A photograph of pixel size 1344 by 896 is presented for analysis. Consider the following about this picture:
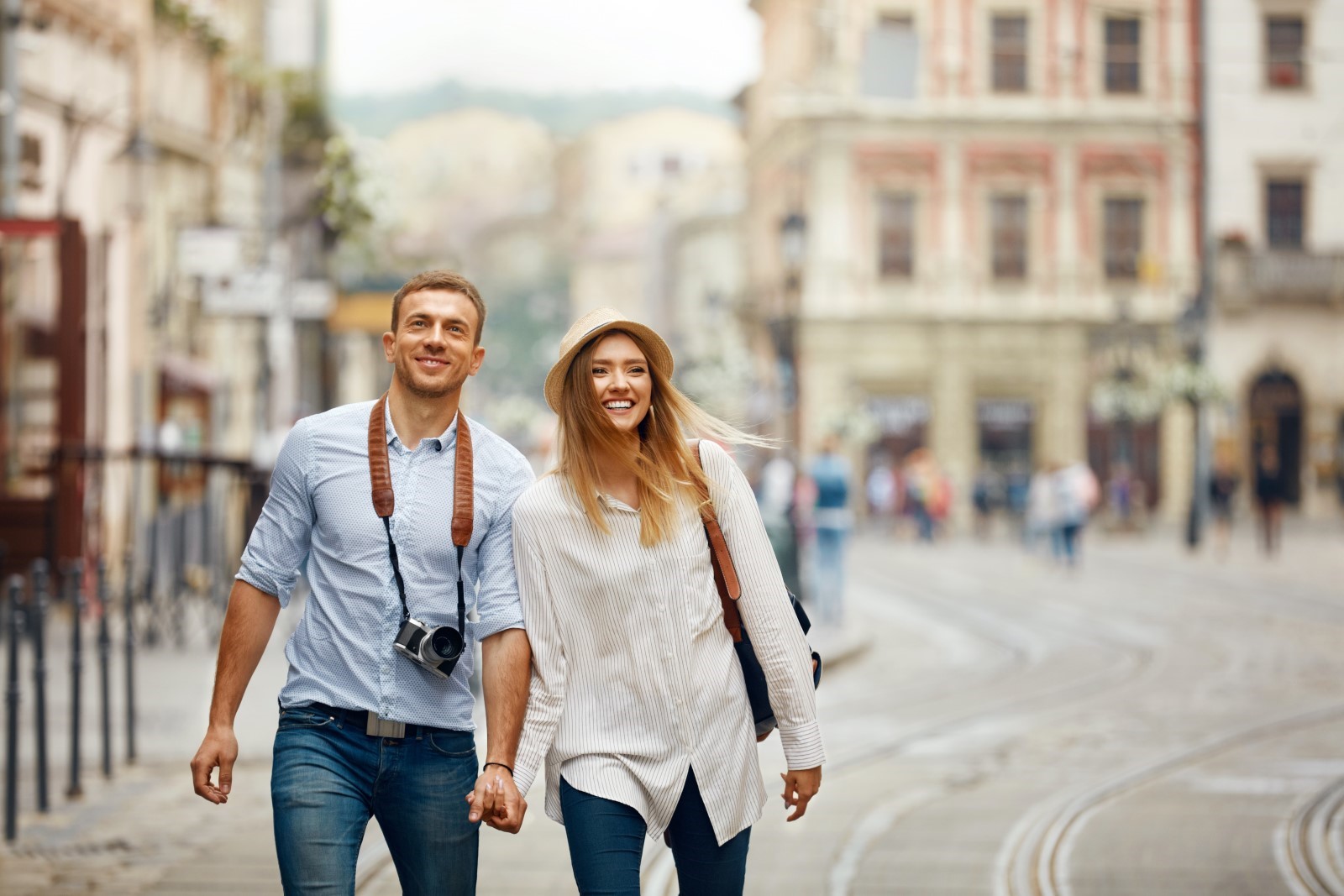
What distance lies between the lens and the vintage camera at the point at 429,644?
148 inches

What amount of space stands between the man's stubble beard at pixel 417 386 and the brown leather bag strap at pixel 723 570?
53 cm

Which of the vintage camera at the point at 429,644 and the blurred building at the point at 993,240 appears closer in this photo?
the vintage camera at the point at 429,644

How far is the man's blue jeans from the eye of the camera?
12.2ft

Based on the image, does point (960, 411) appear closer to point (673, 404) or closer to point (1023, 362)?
point (1023, 362)

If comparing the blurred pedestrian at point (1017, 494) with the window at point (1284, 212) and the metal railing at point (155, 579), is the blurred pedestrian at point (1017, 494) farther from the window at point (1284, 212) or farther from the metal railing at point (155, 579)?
the metal railing at point (155, 579)

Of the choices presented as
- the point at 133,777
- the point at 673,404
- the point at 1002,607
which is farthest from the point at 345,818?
the point at 1002,607

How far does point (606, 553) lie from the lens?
3.89 meters

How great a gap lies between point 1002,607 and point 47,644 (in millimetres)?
10086

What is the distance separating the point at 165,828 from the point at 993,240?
40283 mm

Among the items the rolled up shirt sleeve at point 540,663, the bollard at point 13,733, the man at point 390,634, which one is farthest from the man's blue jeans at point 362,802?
the bollard at point 13,733

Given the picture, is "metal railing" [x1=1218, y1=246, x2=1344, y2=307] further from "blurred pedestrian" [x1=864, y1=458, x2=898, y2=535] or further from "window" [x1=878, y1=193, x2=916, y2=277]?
"blurred pedestrian" [x1=864, y1=458, x2=898, y2=535]

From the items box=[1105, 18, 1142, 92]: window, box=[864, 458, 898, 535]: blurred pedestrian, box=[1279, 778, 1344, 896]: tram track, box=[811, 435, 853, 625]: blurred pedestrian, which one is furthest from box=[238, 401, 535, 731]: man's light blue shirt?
box=[1105, 18, 1142, 92]: window

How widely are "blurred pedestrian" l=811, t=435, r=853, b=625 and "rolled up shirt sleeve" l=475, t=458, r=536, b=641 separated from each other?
44.3 feet

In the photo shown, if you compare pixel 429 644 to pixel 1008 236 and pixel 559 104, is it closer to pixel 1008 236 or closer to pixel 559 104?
pixel 1008 236
